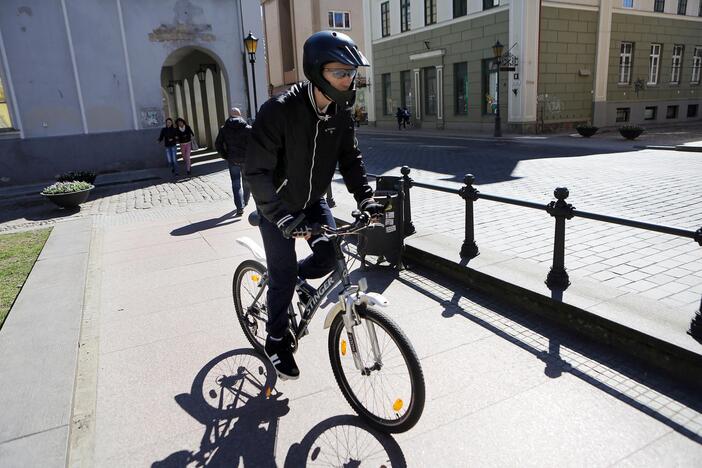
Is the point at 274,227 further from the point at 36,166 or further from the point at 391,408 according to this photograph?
the point at 36,166

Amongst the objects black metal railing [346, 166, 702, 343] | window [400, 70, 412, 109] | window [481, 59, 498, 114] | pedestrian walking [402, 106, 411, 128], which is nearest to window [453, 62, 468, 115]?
window [481, 59, 498, 114]

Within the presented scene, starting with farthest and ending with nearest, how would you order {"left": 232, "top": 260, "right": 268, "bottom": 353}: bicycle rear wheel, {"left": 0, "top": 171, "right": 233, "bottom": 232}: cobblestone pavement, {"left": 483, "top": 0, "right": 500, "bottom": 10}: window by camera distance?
{"left": 483, "top": 0, "right": 500, "bottom": 10}: window → {"left": 0, "top": 171, "right": 233, "bottom": 232}: cobblestone pavement → {"left": 232, "top": 260, "right": 268, "bottom": 353}: bicycle rear wheel

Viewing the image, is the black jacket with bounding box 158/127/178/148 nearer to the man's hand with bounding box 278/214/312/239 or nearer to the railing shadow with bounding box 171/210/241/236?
the railing shadow with bounding box 171/210/241/236

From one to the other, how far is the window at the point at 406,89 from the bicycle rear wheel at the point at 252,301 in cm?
3009

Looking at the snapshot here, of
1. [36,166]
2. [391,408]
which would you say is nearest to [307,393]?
[391,408]

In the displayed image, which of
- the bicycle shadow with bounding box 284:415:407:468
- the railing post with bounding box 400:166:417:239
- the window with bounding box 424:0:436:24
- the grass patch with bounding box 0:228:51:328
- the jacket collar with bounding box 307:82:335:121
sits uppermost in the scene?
the window with bounding box 424:0:436:24

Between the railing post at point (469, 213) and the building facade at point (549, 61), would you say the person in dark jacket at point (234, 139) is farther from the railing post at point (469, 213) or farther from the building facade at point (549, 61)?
the building facade at point (549, 61)

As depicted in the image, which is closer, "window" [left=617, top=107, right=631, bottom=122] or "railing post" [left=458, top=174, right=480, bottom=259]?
"railing post" [left=458, top=174, right=480, bottom=259]

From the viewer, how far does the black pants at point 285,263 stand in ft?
10.4

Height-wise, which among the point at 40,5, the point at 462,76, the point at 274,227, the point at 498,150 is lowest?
the point at 498,150

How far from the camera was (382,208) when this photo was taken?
10.3 ft

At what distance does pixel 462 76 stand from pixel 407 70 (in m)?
5.23

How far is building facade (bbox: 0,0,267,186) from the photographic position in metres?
14.8

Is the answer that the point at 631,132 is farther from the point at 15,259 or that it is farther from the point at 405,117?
the point at 15,259
